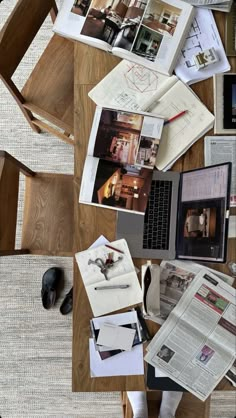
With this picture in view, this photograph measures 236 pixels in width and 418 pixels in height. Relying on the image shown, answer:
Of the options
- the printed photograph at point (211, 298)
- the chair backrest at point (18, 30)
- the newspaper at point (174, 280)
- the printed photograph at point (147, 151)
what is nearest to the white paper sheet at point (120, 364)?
the newspaper at point (174, 280)

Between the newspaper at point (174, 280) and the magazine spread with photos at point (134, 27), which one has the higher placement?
the magazine spread with photos at point (134, 27)

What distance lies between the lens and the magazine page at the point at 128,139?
1.17 m

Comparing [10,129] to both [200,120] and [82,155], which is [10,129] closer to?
[82,155]

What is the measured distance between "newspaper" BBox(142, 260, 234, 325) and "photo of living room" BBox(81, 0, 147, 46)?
0.68 metres

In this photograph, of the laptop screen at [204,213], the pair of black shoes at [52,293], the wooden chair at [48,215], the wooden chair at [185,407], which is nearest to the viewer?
the laptop screen at [204,213]

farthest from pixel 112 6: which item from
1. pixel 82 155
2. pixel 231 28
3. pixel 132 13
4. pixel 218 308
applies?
pixel 218 308

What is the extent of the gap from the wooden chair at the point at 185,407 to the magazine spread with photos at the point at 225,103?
0.87 m

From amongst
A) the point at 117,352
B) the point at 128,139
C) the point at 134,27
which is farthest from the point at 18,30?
the point at 117,352

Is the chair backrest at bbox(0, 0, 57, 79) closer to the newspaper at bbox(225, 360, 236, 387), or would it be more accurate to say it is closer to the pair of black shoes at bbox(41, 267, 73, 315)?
the pair of black shoes at bbox(41, 267, 73, 315)

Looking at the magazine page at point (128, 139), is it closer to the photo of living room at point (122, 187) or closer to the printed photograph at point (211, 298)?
the photo of living room at point (122, 187)

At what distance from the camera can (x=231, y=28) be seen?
122 cm

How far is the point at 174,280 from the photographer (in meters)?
1.14

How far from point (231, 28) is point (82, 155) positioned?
1.95ft

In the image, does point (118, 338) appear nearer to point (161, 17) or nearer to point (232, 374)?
point (232, 374)
